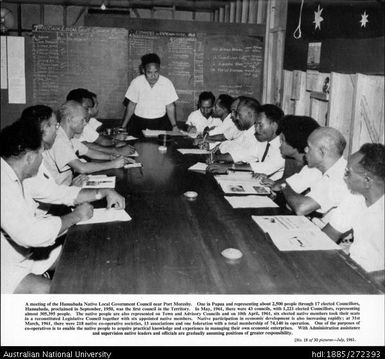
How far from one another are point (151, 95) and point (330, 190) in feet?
10.9

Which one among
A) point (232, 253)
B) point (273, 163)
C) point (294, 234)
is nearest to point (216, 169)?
point (273, 163)

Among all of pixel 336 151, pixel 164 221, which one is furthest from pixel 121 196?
pixel 336 151

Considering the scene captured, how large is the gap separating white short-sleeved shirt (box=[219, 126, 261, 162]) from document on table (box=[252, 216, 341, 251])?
1628 millimetres

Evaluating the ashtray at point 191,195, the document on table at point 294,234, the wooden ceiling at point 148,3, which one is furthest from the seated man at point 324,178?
the wooden ceiling at point 148,3

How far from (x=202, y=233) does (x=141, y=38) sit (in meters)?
4.58

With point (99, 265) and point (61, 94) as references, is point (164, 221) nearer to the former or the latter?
point (99, 265)

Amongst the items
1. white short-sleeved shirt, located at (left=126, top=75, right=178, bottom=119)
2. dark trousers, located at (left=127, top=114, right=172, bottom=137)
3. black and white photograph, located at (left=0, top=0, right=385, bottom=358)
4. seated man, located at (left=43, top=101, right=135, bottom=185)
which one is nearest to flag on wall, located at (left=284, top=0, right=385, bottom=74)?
black and white photograph, located at (left=0, top=0, right=385, bottom=358)

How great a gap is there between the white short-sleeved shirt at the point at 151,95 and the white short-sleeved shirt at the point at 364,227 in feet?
11.5

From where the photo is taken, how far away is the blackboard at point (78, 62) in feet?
19.4

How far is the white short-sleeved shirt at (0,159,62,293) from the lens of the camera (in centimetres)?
180

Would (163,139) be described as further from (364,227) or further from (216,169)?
(364,227)

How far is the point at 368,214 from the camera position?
6.56 ft

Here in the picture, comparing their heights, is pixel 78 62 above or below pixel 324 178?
above
